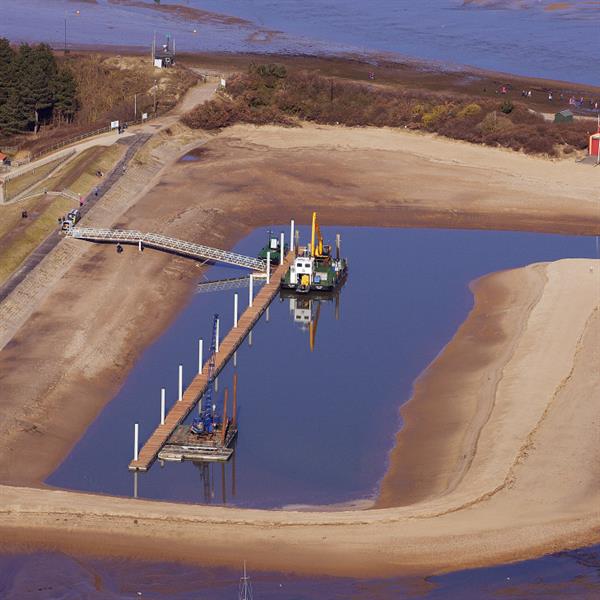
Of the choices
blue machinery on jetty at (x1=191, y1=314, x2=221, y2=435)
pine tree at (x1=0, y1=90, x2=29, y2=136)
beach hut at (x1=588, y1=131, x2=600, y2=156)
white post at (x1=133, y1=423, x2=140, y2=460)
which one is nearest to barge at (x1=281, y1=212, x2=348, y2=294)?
blue machinery on jetty at (x1=191, y1=314, x2=221, y2=435)

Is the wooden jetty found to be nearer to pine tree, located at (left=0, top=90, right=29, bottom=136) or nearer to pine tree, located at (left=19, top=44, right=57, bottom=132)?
pine tree, located at (left=0, top=90, right=29, bottom=136)

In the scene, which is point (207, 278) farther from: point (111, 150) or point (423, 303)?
point (111, 150)

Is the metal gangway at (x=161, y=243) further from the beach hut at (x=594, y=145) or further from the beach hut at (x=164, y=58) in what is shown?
the beach hut at (x=164, y=58)

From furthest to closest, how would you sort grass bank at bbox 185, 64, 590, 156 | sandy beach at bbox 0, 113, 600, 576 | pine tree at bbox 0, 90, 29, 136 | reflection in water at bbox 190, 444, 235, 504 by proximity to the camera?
pine tree at bbox 0, 90, 29, 136
grass bank at bbox 185, 64, 590, 156
reflection in water at bbox 190, 444, 235, 504
sandy beach at bbox 0, 113, 600, 576

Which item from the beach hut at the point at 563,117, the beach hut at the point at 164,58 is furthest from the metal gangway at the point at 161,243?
the beach hut at the point at 164,58

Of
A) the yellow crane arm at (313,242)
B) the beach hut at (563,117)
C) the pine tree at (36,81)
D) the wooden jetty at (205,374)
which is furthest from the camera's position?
the beach hut at (563,117)
